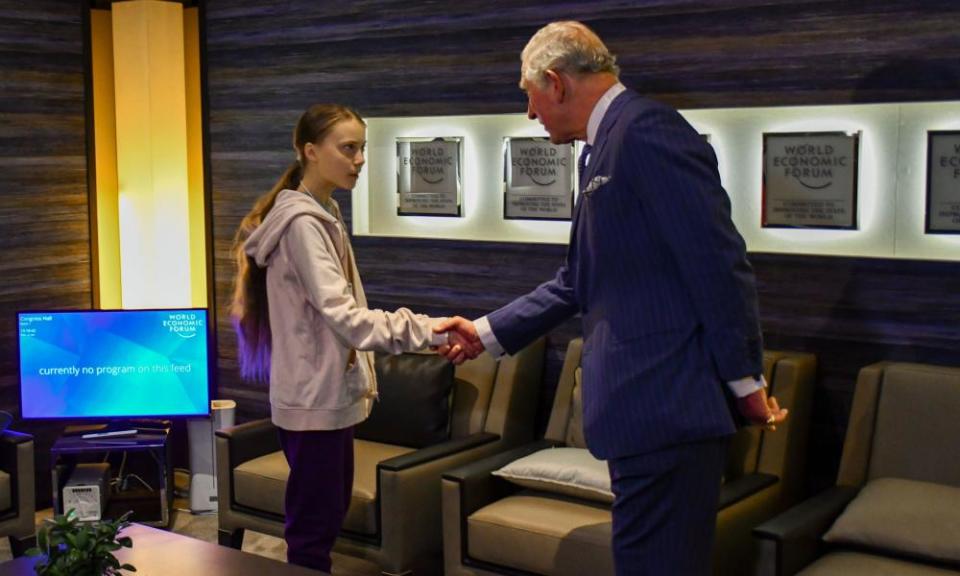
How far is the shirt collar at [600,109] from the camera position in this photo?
2.59 metres

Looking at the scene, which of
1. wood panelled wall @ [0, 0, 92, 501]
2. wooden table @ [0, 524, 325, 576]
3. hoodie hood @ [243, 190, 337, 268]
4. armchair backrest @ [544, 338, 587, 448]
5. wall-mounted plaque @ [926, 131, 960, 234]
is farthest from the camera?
wood panelled wall @ [0, 0, 92, 501]

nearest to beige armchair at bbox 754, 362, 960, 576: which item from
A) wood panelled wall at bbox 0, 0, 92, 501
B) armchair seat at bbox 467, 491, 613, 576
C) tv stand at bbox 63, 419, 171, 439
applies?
armchair seat at bbox 467, 491, 613, 576

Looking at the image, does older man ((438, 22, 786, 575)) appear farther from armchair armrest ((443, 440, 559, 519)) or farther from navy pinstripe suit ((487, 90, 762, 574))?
armchair armrest ((443, 440, 559, 519))

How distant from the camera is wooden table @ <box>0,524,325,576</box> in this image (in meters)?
3.06

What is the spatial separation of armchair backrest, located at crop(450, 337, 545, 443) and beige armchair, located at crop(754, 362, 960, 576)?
1.23 m

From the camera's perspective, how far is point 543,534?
3.68 metres

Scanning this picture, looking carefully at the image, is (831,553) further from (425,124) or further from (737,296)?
(425,124)

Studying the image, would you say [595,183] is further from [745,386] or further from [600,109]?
[745,386]

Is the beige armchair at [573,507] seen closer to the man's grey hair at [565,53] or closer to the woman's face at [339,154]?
the woman's face at [339,154]

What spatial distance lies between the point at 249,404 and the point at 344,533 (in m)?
1.64

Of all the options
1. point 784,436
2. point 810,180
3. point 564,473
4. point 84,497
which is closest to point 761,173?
point 810,180

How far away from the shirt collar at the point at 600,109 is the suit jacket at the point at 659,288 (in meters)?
0.03

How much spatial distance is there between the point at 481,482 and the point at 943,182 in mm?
1718

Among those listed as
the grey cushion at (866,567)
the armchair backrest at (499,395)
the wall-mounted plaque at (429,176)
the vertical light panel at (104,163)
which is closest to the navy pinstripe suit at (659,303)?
the grey cushion at (866,567)
